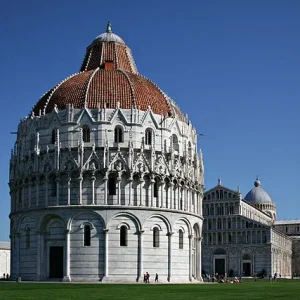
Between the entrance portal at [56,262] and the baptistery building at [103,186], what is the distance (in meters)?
0.10

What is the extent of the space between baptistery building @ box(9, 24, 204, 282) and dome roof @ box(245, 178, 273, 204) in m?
98.5

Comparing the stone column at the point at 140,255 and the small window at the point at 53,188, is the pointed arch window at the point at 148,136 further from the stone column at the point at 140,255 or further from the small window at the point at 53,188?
the small window at the point at 53,188

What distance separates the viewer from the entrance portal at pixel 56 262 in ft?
224

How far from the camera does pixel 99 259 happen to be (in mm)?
67062

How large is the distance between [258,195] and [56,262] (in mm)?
111034

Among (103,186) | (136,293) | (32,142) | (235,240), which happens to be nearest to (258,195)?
(235,240)

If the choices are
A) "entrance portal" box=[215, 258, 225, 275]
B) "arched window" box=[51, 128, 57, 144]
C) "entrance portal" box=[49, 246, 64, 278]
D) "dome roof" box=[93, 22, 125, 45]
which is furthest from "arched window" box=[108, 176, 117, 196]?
"entrance portal" box=[215, 258, 225, 275]

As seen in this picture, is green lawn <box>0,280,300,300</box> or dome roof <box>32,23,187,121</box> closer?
green lawn <box>0,280,300,300</box>

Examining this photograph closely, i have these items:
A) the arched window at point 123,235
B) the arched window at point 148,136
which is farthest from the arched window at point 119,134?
the arched window at point 123,235

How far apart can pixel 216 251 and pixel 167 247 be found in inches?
2944

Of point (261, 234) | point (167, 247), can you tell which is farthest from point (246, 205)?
point (167, 247)

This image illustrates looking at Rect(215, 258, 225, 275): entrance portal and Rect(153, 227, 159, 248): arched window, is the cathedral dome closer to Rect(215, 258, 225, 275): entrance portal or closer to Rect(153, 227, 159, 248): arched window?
Rect(153, 227, 159, 248): arched window

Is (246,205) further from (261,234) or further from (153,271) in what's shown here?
(153,271)

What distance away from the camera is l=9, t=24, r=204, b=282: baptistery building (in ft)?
221
